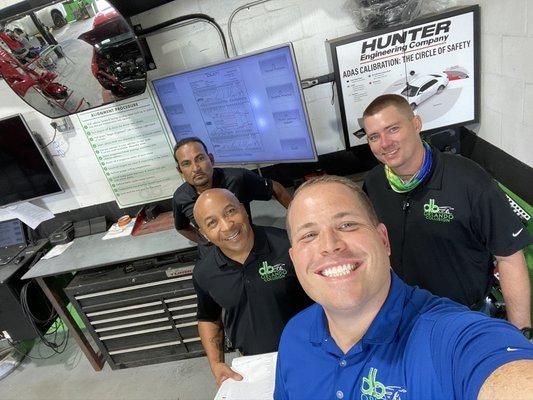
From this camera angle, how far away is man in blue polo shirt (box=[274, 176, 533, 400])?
1.90 feet

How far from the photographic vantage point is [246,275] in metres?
1.36

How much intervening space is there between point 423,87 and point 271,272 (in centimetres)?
153

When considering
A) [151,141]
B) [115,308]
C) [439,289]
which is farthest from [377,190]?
[115,308]

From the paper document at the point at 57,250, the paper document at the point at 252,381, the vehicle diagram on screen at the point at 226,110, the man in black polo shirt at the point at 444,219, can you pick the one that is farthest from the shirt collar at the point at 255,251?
the paper document at the point at 57,250

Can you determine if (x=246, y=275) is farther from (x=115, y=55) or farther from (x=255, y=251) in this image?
(x=115, y=55)

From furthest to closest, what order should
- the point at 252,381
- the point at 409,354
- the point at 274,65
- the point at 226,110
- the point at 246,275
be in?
the point at 226,110 < the point at 274,65 < the point at 246,275 < the point at 252,381 < the point at 409,354

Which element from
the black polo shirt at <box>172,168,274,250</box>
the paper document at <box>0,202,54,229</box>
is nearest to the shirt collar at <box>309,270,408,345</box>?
the black polo shirt at <box>172,168,274,250</box>

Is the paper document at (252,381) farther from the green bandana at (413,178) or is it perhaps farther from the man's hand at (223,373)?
the green bandana at (413,178)

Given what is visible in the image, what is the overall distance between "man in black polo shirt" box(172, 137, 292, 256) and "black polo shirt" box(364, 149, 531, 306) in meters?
0.92

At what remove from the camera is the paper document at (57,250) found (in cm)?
248

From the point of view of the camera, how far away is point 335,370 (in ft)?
2.70

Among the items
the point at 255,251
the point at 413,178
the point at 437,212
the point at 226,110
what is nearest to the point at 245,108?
the point at 226,110

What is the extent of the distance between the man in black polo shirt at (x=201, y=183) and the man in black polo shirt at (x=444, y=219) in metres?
0.91

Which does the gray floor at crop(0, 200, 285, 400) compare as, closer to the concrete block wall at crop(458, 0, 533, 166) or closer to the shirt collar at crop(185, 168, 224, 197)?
the shirt collar at crop(185, 168, 224, 197)
